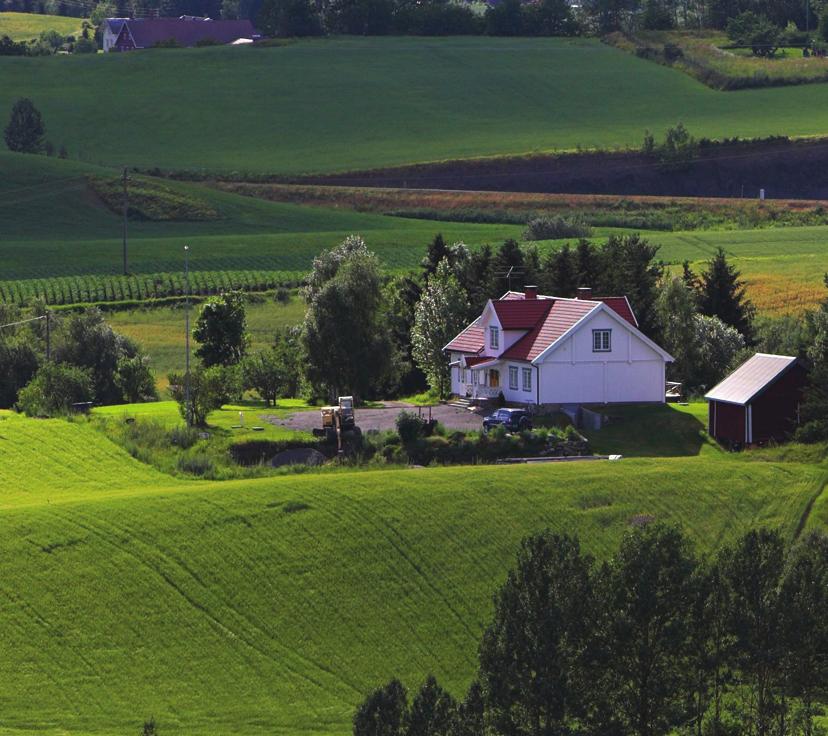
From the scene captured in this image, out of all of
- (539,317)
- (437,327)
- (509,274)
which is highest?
(509,274)

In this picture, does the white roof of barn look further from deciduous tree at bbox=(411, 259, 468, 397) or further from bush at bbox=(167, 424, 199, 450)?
bush at bbox=(167, 424, 199, 450)

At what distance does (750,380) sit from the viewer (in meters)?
67.4

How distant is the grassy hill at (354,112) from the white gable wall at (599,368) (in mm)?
94694

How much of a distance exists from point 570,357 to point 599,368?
1135 millimetres

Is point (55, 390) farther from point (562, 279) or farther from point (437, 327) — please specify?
point (562, 279)

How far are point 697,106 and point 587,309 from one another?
116952 millimetres

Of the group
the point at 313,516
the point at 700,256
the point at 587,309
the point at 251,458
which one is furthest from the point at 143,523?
the point at 700,256

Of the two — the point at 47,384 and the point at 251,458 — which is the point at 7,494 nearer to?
the point at 251,458

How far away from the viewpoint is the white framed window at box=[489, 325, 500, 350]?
74.3 metres

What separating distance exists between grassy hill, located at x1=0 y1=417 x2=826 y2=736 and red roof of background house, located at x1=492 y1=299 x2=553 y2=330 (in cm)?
1265

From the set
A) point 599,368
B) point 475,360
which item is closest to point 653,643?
point 599,368

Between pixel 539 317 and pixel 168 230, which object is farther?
pixel 168 230

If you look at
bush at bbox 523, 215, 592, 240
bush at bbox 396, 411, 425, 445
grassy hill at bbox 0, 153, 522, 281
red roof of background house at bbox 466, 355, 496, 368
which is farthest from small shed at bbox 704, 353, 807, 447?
bush at bbox 523, 215, 592, 240

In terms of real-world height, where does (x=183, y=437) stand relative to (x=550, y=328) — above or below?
below
